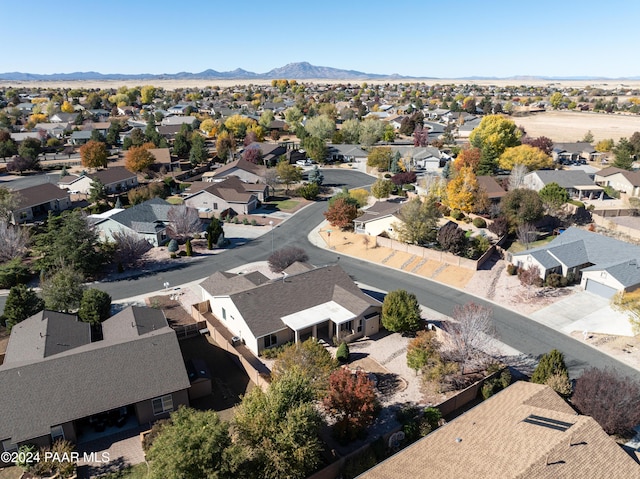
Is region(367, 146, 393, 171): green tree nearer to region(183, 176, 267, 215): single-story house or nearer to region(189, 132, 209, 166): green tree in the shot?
region(183, 176, 267, 215): single-story house

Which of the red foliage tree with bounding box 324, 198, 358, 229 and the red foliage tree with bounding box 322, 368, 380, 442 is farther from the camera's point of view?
the red foliage tree with bounding box 324, 198, 358, 229

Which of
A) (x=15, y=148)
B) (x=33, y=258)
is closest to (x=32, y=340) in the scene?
(x=33, y=258)

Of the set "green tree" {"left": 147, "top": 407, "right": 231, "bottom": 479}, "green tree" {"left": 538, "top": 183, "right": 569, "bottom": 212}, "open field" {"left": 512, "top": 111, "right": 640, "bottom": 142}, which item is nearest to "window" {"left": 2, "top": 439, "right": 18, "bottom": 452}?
"green tree" {"left": 147, "top": 407, "right": 231, "bottom": 479}

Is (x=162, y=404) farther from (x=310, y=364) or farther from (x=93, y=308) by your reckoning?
(x=93, y=308)

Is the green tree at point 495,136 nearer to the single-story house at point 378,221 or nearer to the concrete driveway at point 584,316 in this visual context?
the single-story house at point 378,221

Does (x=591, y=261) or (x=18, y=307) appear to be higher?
(x=591, y=261)

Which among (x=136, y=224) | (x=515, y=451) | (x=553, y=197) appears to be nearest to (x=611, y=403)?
(x=515, y=451)
